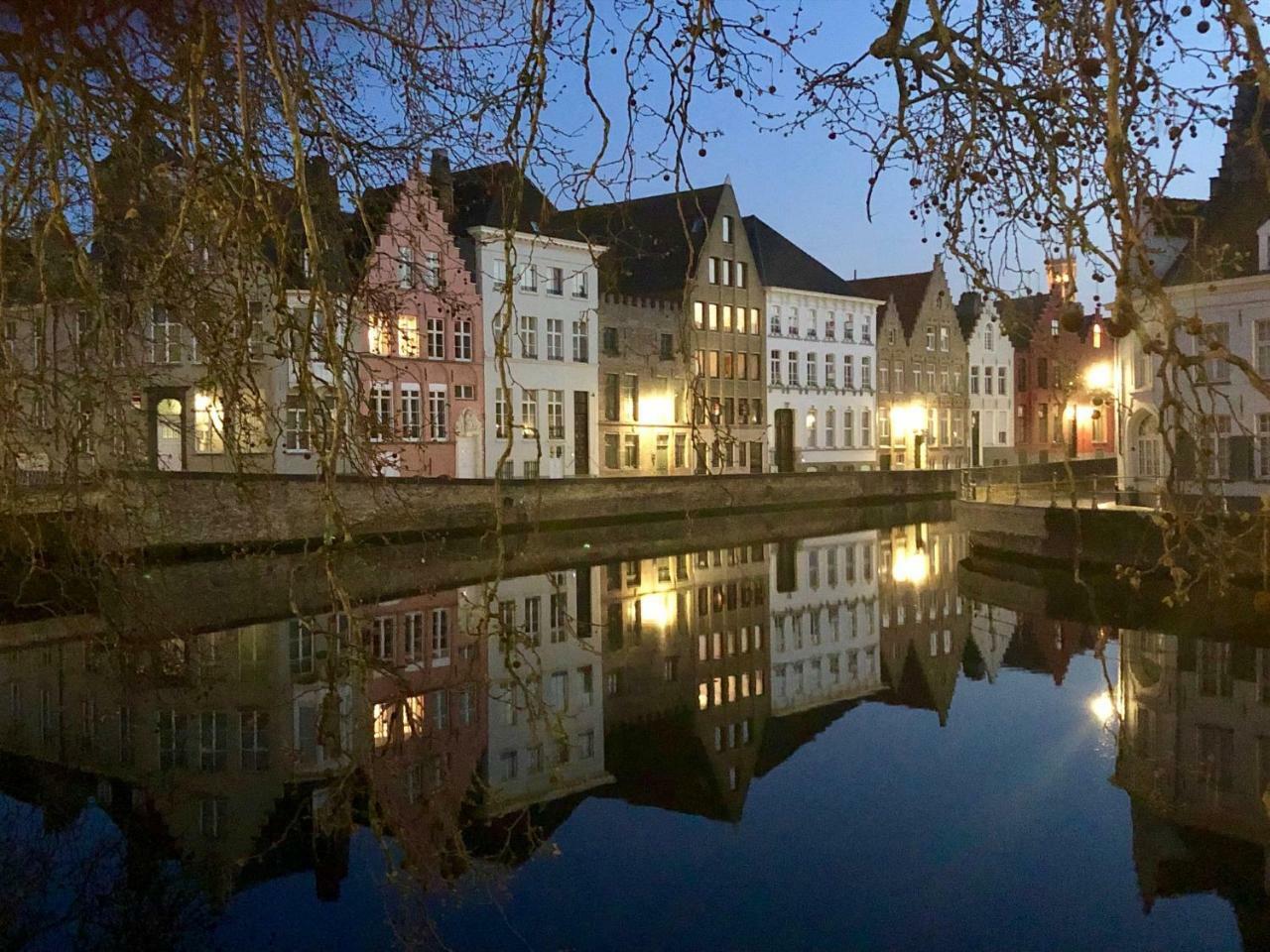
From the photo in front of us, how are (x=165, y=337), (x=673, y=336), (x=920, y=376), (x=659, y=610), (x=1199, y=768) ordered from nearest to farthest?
1. (x=165, y=337)
2. (x=1199, y=768)
3. (x=659, y=610)
4. (x=673, y=336)
5. (x=920, y=376)

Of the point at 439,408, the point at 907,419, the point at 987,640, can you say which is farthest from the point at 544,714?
the point at 907,419

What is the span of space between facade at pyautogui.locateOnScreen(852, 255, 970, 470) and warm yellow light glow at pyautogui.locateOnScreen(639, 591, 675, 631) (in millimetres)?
30408

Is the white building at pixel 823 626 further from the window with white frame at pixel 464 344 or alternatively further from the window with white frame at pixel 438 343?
the window with white frame at pixel 438 343

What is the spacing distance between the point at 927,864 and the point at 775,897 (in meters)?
1.26

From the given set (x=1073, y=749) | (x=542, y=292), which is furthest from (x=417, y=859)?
(x=542, y=292)

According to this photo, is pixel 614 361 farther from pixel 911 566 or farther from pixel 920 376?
pixel 920 376

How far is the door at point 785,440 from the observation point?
Answer: 46.1m

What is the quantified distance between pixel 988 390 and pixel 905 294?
20.5 ft

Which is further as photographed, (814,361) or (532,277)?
(814,361)

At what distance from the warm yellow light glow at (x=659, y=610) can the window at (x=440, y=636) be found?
10.2 feet

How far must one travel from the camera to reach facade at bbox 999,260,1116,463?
9.24ft

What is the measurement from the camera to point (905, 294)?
53281 millimetres

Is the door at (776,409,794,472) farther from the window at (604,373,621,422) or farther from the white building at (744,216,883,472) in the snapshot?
the window at (604,373,621,422)

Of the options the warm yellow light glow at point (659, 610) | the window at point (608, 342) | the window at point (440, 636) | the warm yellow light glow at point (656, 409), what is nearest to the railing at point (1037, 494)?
the warm yellow light glow at point (659, 610)
